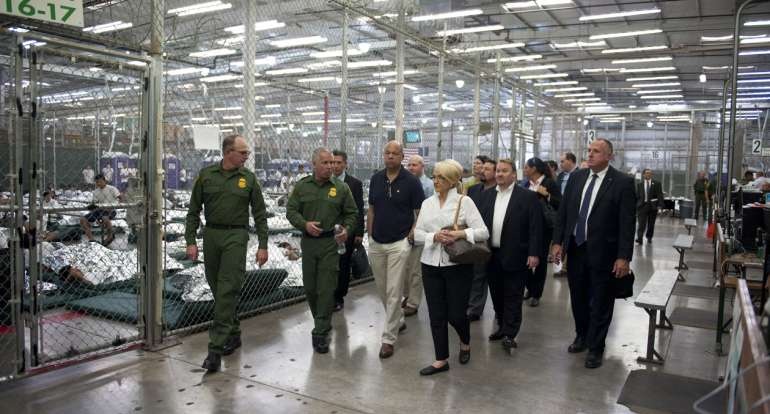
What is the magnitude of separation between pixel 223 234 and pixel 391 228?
4.59ft

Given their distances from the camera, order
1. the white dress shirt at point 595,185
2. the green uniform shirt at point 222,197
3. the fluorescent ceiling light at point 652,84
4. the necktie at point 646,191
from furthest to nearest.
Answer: the fluorescent ceiling light at point 652,84 → the necktie at point 646,191 → the white dress shirt at point 595,185 → the green uniform shirt at point 222,197

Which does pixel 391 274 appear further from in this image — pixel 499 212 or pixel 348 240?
pixel 348 240

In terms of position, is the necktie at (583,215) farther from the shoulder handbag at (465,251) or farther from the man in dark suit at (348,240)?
the man in dark suit at (348,240)

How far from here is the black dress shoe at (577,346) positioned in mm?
5059

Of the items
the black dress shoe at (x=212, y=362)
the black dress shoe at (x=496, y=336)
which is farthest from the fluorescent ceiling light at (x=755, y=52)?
the black dress shoe at (x=212, y=362)

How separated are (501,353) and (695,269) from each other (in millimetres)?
6593

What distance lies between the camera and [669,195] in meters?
25.6

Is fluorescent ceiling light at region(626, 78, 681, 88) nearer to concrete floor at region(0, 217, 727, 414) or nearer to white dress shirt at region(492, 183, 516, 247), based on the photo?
concrete floor at region(0, 217, 727, 414)

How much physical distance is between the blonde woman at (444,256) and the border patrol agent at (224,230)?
4.44 ft

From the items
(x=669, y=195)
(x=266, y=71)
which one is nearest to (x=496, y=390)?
(x=266, y=71)

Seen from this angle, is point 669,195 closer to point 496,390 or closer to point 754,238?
point 754,238

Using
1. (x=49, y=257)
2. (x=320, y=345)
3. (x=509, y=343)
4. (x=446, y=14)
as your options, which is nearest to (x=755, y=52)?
(x=446, y=14)

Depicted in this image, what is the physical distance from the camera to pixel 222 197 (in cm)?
445

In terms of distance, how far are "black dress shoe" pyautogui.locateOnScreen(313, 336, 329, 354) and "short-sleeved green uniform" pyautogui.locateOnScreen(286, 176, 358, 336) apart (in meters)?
0.03
